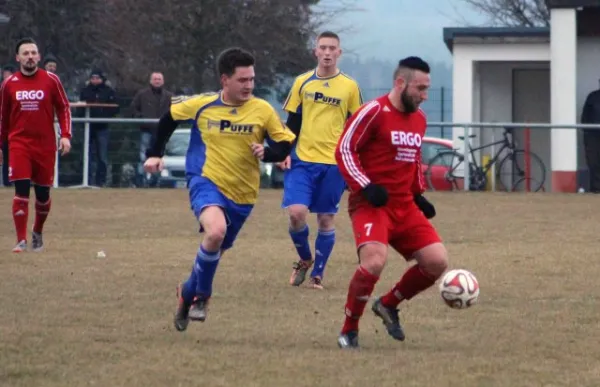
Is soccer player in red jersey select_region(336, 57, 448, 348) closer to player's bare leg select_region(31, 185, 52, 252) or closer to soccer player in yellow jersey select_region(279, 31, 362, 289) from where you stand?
soccer player in yellow jersey select_region(279, 31, 362, 289)

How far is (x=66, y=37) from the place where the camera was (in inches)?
1577

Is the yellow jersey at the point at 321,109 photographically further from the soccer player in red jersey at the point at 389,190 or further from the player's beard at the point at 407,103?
the player's beard at the point at 407,103

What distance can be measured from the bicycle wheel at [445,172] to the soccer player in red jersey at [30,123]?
11.3 metres

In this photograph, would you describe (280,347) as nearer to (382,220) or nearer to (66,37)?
(382,220)

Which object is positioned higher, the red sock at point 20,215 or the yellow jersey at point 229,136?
the yellow jersey at point 229,136

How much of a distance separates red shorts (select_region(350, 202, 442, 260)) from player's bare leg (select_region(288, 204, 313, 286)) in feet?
9.55

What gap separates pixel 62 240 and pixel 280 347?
7.41m

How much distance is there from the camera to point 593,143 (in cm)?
2381

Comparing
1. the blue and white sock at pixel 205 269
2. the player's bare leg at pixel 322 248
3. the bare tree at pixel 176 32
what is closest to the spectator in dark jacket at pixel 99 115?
the bare tree at pixel 176 32

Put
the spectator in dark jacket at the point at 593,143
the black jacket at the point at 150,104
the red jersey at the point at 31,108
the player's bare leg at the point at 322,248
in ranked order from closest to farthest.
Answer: the player's bare leg at the point at 322,248
the red jersey at the point at 31,108
the spectator in dark jacket at the point at 593,143
the black jacket at the point at 150,104

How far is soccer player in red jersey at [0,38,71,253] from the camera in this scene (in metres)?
13.6

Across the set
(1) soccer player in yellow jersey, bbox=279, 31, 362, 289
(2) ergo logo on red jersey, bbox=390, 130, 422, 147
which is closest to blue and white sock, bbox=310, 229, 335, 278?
(1) soccer player in yellow jersey, bbox=279, 31, 362, 289

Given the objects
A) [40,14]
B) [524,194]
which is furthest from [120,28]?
[524,194]

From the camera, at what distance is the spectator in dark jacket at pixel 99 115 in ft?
80.4
